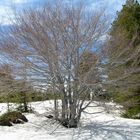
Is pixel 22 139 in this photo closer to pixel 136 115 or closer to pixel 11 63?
pixel 11 63

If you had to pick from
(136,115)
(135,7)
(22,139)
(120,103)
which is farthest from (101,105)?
(135,7)

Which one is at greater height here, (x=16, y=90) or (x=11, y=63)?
(x=11, y=63)

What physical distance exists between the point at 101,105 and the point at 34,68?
248 centimetres

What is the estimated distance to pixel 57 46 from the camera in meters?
12.2

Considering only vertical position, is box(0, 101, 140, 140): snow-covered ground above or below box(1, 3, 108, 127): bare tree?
below

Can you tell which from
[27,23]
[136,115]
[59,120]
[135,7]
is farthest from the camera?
[135,7]

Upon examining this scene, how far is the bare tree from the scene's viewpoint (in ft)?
39.7

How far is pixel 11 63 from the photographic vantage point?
12.6 m

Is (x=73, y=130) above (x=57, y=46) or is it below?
below

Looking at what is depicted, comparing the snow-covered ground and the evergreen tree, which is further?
the evergreen tree

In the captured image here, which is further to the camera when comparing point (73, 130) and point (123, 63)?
point (123, 63)

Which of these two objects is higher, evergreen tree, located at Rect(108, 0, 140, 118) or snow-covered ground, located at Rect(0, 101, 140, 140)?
evergreen tree, located at Rect(108, 0, 140, 118)

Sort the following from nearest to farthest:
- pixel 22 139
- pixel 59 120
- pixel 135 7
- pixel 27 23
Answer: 1. pixel 22 139
2. pixel 27 23
3. pixel 59 120
4. pixel 135 7

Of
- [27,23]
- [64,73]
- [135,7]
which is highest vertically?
[135,7]
